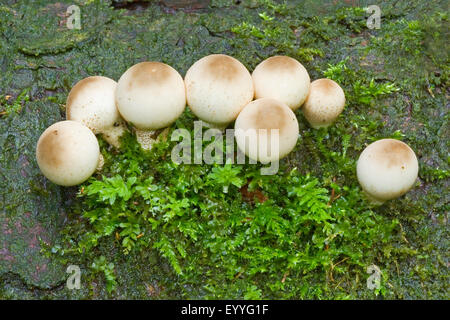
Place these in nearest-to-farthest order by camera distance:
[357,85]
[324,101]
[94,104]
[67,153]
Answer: [67,153], [94,104], [324,101], [357,85]

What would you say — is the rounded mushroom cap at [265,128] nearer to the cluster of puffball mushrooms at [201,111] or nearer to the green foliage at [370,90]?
the cluster of puffball mushrooms at [201,111]

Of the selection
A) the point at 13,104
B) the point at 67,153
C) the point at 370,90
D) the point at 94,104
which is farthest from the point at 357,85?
the point at 13,104

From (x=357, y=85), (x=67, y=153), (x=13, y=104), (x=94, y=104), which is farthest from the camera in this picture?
(x=357, y=85)

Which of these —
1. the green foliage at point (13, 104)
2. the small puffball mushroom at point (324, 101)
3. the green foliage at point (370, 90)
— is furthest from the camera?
the green foliage at point (370, 90)

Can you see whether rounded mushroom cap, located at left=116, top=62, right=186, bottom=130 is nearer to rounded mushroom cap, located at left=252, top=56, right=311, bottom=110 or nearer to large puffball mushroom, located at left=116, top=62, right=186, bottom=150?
large puffball mushroom, located at left=116, top=62, right=186, bottom=150

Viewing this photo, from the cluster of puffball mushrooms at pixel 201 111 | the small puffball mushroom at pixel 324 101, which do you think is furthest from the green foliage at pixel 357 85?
the cluster of puffball mushrooms at pixel 201 111

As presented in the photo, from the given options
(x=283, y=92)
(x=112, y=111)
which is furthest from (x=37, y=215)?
(x=283, y=92)

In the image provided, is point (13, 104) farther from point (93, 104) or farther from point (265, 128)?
point (265, 128)
